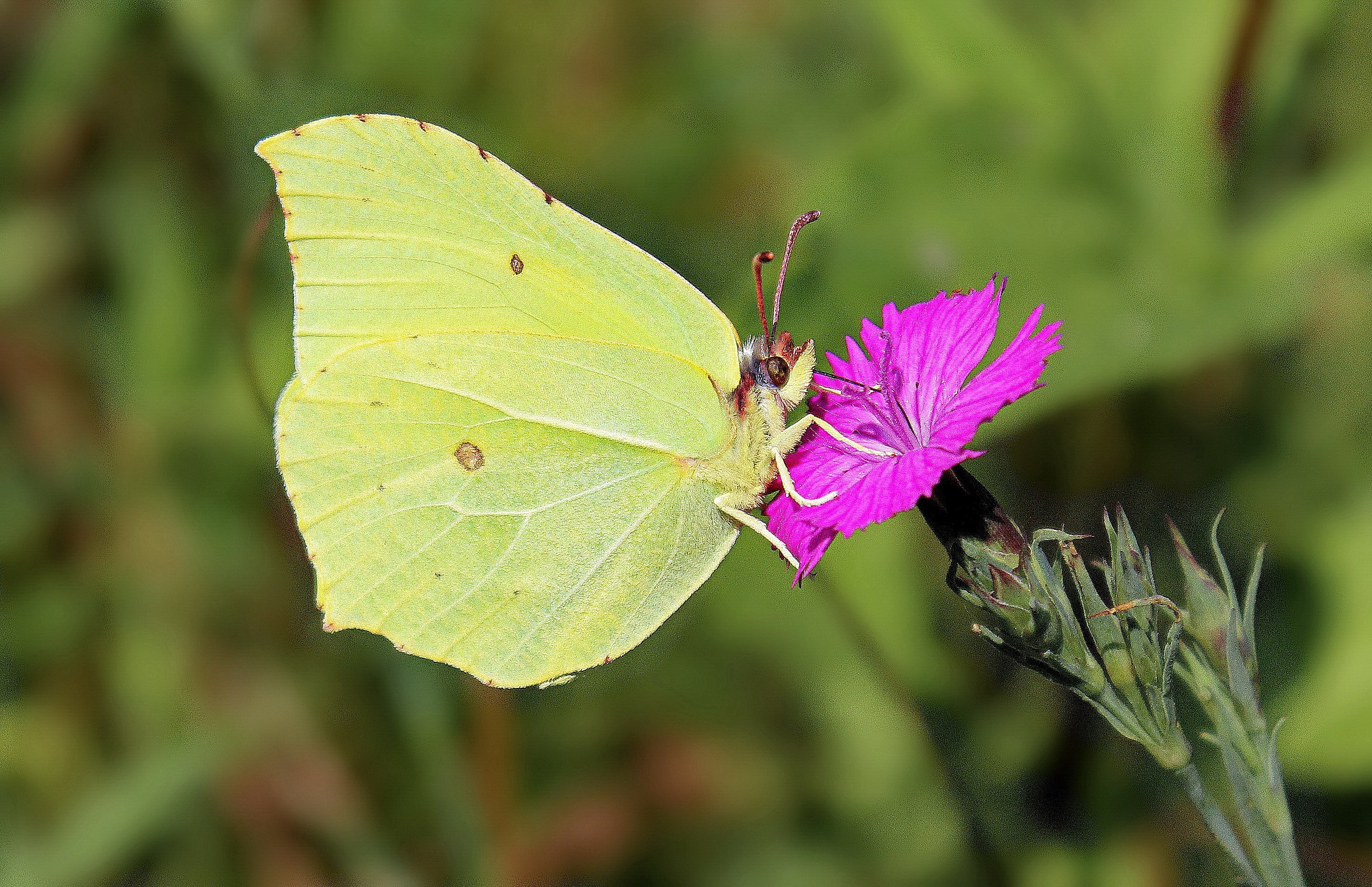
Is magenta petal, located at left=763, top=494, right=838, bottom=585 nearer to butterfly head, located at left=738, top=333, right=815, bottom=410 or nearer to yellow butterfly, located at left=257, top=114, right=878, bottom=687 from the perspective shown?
yellow butterfly, located at left=257, top=114, right=878, bottom=687

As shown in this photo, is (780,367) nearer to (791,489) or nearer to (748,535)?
(791,489)

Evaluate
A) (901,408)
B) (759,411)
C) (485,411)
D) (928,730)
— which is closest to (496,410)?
(485,411)

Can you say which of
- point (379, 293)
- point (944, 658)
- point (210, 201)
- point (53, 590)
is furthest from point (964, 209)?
point (53, 590)

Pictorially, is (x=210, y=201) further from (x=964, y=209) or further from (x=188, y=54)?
(x=964, y=209)

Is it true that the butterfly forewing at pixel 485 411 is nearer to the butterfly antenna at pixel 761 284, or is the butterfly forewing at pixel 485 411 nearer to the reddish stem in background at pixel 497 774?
the butterfly antenna at pixel 761 284

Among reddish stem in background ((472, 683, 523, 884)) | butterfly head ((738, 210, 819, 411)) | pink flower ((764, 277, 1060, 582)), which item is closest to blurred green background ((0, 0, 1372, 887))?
reddish stem in background ((472, 683, 523, 884))

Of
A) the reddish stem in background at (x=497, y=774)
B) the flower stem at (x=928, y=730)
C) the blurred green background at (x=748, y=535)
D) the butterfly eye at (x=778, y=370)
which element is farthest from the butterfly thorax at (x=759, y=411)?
the reddish stem in background at (x=497, y=774)
